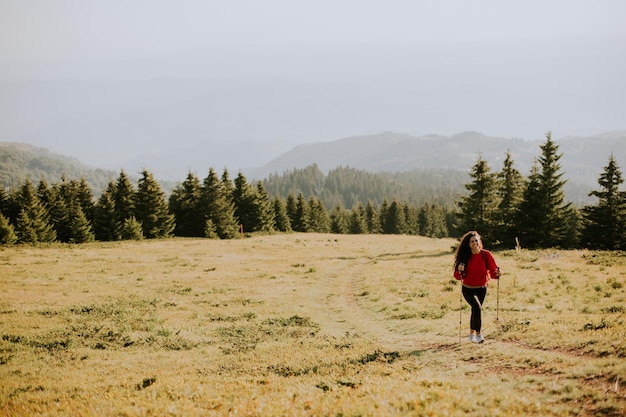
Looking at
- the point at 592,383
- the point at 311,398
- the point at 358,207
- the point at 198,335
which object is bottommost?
the point at 198,335

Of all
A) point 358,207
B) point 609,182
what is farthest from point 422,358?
point 358,207

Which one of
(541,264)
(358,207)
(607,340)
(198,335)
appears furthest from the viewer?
(358,207)

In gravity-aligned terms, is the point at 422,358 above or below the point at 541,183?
below

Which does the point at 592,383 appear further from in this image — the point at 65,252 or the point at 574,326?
the point at 65,252

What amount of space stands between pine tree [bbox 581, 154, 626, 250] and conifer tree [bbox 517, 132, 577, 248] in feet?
13.9

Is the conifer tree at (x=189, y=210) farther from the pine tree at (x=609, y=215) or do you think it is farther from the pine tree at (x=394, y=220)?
the pine tree at (x=394, y=220)

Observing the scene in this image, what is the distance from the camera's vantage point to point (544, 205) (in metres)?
47.6

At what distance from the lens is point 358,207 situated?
115 meters

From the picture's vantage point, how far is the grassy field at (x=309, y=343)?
9.22 metres

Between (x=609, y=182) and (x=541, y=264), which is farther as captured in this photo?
(x=609, y=182)

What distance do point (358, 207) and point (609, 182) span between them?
2802 inches

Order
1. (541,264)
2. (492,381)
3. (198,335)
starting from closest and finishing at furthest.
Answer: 1. (492,381)
2. (198,335)
3. (541,264)

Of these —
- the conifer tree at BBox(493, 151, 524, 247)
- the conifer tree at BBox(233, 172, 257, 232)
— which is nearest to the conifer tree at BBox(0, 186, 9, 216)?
the conifer tree at BBox(233, 172, 257, 232)

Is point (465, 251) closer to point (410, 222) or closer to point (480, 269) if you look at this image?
point (480, 269)
